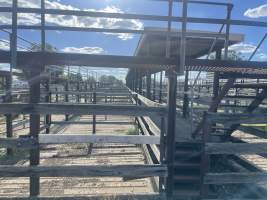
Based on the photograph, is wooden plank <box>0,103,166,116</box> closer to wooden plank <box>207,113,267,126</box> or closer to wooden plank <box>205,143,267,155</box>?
wooden plank <box>207,113,267,126</box>

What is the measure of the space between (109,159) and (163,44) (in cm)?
493

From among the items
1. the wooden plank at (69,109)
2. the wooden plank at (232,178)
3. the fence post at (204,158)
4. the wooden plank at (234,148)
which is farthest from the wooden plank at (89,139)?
the wooden plank at (232,178)

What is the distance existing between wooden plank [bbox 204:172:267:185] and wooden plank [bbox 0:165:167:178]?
2.35 feet

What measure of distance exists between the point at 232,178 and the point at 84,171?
2281mm

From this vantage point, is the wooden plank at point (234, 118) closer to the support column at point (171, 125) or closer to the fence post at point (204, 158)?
the fence post at point (204, 158)

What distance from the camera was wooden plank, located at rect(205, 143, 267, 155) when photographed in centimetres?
364

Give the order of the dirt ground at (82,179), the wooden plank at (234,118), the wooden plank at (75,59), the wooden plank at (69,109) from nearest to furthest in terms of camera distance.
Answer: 1. the wooden plank at (69,109)
2. the wooden plank at (75,59)
3. the wooden plank at (234,118)
4. the dirt ground at (82,179)

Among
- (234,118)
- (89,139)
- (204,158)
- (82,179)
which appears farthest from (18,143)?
(234,118)

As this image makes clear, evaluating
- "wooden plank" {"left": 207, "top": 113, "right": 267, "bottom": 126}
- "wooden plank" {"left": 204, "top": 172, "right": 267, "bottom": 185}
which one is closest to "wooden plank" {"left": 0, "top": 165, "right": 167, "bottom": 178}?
"wooden plank" {"left": 204, "top": 172, "right": 267, "bottom": 185}

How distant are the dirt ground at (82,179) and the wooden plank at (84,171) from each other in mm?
472

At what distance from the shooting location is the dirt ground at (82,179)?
4.47 m

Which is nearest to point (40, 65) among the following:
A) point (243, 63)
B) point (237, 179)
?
point (243, 63)

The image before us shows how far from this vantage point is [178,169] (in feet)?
14.2

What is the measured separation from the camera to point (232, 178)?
369 centimetres
